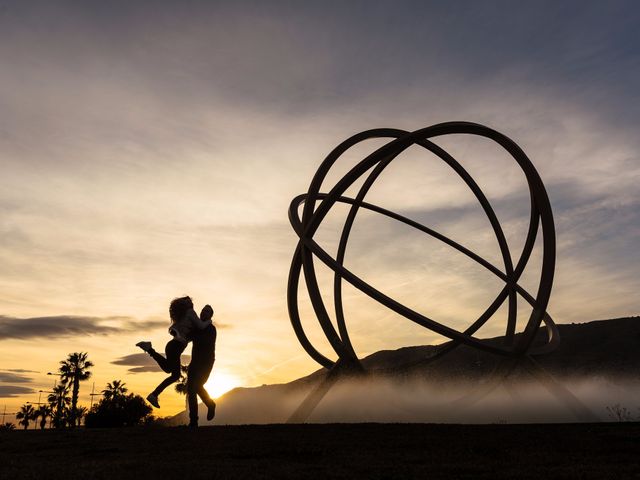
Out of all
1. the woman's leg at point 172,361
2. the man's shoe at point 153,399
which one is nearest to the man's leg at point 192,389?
the woman's leg at point 172,361

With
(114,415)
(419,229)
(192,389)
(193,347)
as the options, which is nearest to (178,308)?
(193,347)

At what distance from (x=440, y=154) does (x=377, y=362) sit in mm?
45944

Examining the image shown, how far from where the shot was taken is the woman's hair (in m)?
10.1

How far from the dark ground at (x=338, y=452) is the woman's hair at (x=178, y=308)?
1.87 metres

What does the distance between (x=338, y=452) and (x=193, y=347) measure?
13.6ft

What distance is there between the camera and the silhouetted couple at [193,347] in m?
9.99

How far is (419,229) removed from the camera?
23.0m

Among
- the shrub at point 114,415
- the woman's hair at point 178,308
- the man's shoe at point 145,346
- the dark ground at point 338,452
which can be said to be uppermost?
the shrub at point 114,415

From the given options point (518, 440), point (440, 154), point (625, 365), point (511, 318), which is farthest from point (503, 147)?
point (625, 365)

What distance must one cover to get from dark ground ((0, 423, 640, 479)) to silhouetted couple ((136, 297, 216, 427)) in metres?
0.78

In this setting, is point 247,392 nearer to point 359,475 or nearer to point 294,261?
point 294,261

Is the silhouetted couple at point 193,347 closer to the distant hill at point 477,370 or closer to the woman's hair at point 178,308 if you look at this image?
the woman's hair at point 178,308

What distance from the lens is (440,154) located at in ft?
68.2

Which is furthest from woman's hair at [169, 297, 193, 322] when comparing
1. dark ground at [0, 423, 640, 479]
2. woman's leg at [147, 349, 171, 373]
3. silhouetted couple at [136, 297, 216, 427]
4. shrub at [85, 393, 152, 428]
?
shrub at [85, 393, 152, 428]
